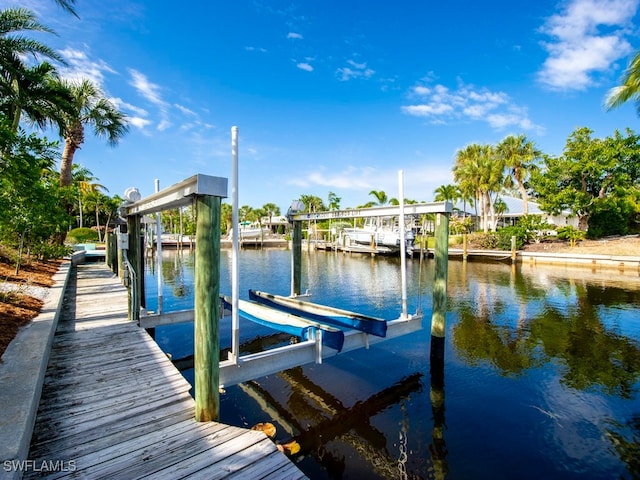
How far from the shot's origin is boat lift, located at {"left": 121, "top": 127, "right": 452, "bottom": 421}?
154 inches

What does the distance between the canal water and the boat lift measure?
1.15 meters

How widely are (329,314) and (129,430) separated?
5.45 m

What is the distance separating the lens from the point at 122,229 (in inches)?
486

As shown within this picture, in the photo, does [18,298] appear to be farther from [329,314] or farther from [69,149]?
[69,149]

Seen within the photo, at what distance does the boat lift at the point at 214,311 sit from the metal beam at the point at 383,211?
2 cm

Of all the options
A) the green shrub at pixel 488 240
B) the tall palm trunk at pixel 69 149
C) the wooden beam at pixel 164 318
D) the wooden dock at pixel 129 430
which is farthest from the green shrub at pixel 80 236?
the green shrub at pixel 488 240

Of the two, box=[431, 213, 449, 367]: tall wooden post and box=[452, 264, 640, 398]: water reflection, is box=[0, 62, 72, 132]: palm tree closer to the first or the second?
box=[431, 213, 449, 367]: tall wooden post

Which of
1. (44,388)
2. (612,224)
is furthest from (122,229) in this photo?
(612,224)

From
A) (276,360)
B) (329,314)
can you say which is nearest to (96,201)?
(329,314)

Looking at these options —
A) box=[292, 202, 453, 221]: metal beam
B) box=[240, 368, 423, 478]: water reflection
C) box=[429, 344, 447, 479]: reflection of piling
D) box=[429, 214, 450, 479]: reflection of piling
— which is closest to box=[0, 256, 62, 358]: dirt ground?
box=[240, 368, 423, 478]: water reflection

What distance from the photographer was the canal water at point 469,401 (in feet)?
16.5

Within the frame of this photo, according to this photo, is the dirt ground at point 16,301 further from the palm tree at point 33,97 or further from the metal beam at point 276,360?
the palm tree at point 33,97

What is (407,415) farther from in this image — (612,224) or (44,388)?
(612,224)

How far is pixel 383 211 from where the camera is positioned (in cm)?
891
